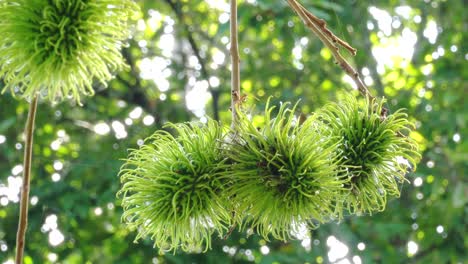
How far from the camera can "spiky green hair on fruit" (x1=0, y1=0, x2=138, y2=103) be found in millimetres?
1688

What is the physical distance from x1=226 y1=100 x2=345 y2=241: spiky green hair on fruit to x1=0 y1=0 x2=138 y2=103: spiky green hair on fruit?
41 cm

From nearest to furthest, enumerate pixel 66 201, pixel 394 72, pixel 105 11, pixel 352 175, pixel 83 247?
pixel 105 11 < pixel 352 175 < pixel 66 201 < pixel 83 247 < pixel 394 72

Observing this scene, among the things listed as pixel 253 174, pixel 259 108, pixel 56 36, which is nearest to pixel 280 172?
pixel 253 174

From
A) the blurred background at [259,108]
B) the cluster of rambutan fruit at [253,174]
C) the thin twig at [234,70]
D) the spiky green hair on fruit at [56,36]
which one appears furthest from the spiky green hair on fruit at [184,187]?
the blurred background at [259,108]

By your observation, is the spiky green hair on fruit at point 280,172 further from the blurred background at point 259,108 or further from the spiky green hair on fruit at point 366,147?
the blurred background at point 259,108

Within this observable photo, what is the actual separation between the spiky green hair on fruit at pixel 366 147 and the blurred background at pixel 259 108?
1.11 m

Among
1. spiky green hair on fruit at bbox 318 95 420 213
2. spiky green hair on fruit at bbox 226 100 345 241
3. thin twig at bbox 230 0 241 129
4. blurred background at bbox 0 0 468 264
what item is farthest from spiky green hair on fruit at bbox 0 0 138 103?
blurred background at bbox 0 0 468 264

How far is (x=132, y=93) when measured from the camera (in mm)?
4043

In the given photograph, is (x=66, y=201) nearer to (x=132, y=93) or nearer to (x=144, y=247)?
A: (x=144, y=247)

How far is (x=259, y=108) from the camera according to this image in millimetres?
3312

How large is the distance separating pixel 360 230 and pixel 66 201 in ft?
4.74

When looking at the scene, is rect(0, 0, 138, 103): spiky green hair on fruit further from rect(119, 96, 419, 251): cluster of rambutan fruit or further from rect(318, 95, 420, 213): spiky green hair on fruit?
rect(318, 95, 420, 213): spiky green hair on fruit

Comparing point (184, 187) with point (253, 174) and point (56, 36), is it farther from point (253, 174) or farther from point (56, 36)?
point (56, 36)

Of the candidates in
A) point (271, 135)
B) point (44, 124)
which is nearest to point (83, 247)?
point (44, 124)
